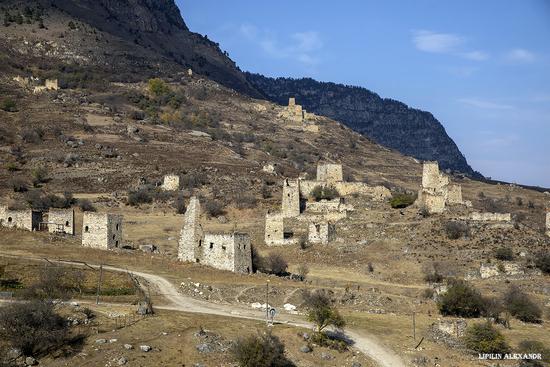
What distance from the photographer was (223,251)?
4784cm

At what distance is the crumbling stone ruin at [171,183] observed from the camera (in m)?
85.5

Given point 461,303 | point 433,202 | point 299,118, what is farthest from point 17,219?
point 299,118

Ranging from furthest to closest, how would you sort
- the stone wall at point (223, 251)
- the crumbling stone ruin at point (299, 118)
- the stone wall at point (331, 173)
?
the crumbling stone ruin at point (299, 118) → the stone wall at point (331, 173) → the stone wall at point (223, 251)

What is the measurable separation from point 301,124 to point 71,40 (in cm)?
4686

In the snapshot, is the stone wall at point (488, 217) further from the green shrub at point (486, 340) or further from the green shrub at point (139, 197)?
the green shrub at point (139, 197)

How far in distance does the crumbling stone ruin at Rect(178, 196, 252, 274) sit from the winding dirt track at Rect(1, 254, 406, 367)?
4.21 meters

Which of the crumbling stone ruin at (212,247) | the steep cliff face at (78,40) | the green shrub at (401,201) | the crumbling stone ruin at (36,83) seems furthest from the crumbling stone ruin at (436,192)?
the steep cliff face at (78,40)

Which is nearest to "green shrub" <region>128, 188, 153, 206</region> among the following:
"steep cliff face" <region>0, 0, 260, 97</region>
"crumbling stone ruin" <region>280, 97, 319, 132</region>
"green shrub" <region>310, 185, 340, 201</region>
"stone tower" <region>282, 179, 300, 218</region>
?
"green shrub" <region>310, 185, 340, 201</region>

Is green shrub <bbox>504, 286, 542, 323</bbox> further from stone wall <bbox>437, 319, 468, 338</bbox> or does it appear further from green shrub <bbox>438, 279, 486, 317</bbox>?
stone wall <bbox>437, 319, 468, 338</bbox>

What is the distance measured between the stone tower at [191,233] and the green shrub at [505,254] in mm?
20442

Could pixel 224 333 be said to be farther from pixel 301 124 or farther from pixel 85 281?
pixel 301 124

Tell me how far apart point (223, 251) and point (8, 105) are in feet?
252

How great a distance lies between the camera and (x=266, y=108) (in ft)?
547

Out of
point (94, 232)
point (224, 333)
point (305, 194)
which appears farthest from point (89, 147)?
point (224, 333)
